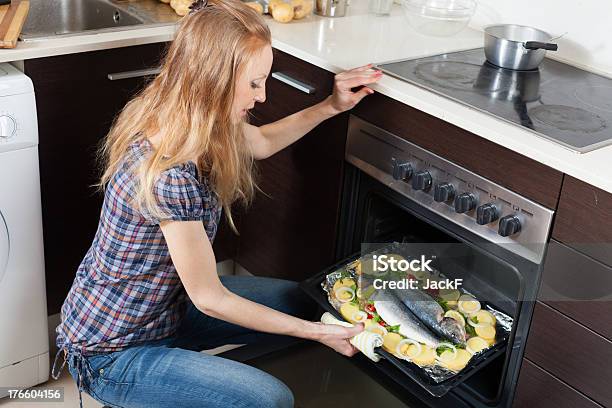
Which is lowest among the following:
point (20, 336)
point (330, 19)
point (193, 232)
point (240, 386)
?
point (20, 336)

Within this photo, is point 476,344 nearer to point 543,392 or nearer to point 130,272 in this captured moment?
point 543,392

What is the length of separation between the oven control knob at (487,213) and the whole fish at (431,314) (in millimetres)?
225

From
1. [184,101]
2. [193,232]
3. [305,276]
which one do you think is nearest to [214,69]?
[184,101]

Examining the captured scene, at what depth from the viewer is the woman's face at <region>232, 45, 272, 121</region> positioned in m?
1.49

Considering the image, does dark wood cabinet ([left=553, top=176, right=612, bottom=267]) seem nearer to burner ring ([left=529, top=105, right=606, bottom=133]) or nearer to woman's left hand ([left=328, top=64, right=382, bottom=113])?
burner ring ([left=529, top=105, right=606, bottom=133])

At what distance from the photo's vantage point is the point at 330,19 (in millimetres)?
2271

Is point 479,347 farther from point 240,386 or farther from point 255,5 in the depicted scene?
point 255,5

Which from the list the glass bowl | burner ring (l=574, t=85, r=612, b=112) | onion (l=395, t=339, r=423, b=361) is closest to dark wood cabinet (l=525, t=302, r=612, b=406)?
onion (l=395, t=339, r=423, b=361)

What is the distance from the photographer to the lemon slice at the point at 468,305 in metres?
1.77

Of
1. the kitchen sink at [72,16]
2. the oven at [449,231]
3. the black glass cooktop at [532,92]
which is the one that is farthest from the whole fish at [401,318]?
the kitchen sink at [72,16]

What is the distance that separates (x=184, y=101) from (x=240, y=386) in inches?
21.6

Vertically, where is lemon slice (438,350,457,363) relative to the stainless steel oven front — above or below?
below

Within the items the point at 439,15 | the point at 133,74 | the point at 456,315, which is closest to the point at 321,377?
the point at 456,315

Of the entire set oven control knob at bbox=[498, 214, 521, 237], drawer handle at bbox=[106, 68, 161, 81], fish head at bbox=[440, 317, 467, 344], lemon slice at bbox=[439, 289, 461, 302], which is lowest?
lemon slice at bbox=[439, 289, 461, 302]
